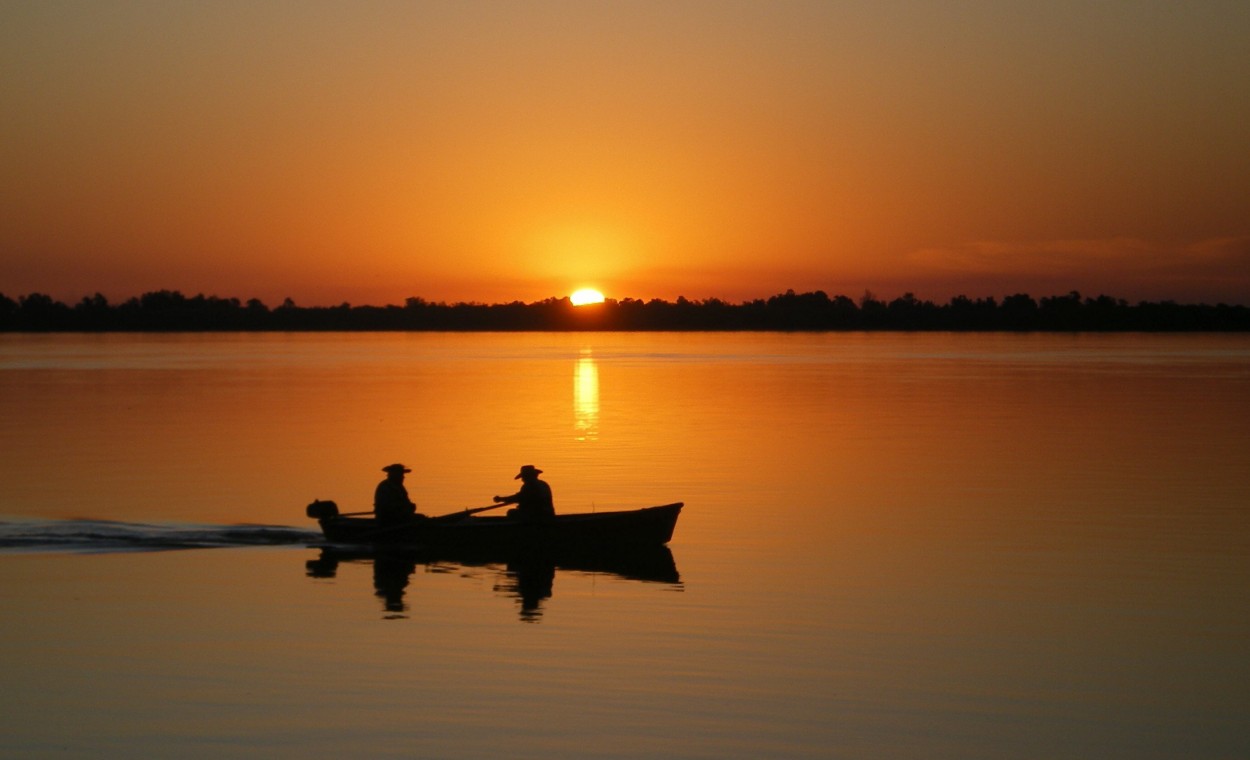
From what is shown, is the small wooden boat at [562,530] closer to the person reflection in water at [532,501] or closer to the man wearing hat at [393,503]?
the person reflection in water at [532,501]

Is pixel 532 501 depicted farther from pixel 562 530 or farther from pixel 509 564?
pixel 509 564

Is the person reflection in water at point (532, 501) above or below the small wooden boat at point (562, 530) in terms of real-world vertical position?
above

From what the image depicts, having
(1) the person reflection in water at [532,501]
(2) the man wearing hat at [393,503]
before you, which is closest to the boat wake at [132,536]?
(2) the man wearing hat at [393,503]

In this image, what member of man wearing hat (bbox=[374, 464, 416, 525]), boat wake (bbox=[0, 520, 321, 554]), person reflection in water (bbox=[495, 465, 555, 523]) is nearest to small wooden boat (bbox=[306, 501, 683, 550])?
person reflection in water (bbox=[495, 465, 555, 523])

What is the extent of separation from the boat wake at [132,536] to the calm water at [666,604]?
0.09 meters

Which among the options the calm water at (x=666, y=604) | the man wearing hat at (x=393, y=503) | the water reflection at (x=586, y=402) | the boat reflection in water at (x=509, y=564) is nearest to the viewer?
the calm water at (x=666, y=604)

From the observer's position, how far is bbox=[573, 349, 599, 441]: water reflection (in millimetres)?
45191

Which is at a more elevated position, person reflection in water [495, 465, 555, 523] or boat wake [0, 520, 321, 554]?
person reflection in water [495, 465, 555, 523]

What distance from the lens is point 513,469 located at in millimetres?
34844

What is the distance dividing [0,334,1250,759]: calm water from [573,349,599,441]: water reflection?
124cm

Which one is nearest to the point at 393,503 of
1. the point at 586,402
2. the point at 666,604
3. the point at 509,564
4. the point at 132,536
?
the point at 509,564

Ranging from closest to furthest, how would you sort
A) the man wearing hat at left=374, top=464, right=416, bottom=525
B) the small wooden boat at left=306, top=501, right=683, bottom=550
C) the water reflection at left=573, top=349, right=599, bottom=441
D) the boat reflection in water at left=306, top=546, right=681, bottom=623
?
the boat reflection in water at left=306, top=546, right=681, bottom=623
the small wooden boat at left=306, top=501, right=683, bottom=550
the man wearing hat at left=374, top=464, right=416, bottom=525
the water reflection at left=573, top=349, right=599, bottom=441

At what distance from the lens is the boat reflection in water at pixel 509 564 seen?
2003 cm

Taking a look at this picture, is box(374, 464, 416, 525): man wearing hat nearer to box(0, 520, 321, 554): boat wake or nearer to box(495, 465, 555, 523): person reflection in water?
box(0, 520, 321, 554): boat wake
